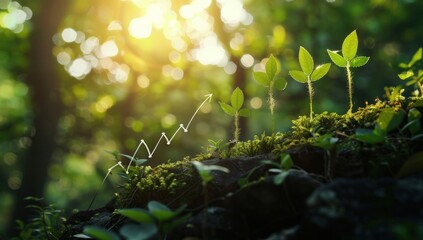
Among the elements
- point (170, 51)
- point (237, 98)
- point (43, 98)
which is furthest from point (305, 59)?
point (170, 51)

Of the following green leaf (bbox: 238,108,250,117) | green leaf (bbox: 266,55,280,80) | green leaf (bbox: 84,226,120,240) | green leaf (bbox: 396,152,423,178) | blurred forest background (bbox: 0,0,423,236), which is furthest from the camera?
blurred forest background (bbox: 0,0,423,236)

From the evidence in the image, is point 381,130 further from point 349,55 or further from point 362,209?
point 349,55

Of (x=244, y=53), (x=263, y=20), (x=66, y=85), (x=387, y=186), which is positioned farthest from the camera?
(x=263, y=20)

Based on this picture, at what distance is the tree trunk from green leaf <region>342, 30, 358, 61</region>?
12480 mm

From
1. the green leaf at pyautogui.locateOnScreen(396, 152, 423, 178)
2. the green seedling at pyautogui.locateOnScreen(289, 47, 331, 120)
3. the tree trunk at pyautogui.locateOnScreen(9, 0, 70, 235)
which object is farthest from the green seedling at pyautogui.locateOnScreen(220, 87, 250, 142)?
the tree trunk at pyautogui.locateOnScreen(9, 0, 70, 235)

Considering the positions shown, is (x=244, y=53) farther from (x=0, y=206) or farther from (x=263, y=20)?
(x=0, y=206)

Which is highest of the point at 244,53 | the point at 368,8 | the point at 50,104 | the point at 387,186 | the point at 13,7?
the point at 368,8

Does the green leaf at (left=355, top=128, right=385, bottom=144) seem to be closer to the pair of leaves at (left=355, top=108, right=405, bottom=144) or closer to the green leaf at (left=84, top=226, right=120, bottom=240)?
the pair of leaves at (left=355, top=108, right=405, bottom=144)

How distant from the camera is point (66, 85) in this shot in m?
19.8

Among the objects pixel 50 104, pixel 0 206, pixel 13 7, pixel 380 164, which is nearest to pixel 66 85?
pixel 13 7

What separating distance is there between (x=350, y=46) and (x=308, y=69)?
0.29m

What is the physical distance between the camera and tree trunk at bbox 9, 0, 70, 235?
522 inches

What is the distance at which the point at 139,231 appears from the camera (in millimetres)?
1582

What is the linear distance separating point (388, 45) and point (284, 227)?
23724 millimetres
